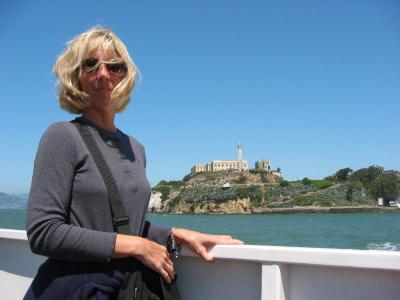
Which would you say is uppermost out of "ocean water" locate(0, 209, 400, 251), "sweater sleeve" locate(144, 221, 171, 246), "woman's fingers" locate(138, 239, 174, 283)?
"sweater sleeve" locate(144, 221, 171, 246)

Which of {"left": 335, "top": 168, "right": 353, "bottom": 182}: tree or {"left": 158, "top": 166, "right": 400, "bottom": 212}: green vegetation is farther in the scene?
{"left": 335, "top": 168, "right": 353, "bottom": 182}: tree

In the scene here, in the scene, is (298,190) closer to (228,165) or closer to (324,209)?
(324,209)

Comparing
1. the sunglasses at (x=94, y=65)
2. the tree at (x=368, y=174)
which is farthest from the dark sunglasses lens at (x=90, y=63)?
the tree at (x=368, y=174)

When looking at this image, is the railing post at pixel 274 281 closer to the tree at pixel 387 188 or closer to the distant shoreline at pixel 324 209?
the distant shoreline at pixel 324 209

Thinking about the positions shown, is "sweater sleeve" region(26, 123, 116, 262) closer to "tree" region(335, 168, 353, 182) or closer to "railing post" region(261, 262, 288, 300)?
"railing post" region(261, 262, 288, 300)

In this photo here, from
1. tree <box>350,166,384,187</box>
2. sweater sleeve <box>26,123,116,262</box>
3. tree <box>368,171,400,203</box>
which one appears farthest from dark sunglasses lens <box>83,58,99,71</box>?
tree <box>350,166,384,187</box>

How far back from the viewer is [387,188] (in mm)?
101812

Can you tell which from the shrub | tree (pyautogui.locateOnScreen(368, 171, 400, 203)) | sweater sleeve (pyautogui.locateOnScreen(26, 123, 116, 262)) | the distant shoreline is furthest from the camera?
tree (pyautogui.locateOnScreen(368, 171, 400, 203))

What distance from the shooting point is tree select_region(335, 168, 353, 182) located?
367 feet

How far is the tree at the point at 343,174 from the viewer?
4407 inches

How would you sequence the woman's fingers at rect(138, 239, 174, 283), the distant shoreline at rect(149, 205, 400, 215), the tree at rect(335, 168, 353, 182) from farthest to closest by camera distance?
the tree at rect(335, 168, 353, 182) < the distant shoreline at rect(149, 205, 400, 215) < the woman's fingers at rect(138, 239, 174, 283)

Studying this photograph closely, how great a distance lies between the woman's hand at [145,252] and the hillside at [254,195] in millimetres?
98763

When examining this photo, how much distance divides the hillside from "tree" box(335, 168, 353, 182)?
470cm

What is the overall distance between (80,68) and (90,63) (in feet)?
0.12
